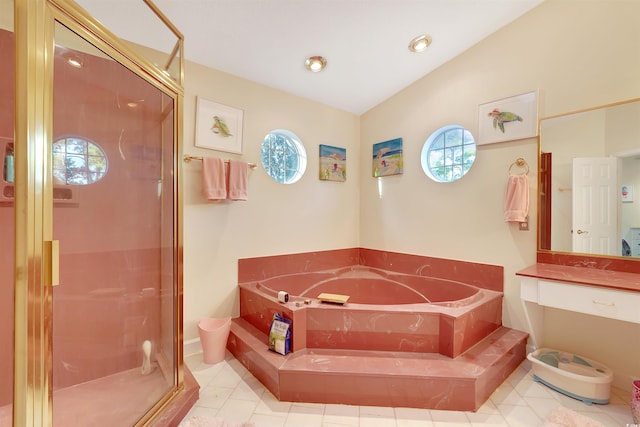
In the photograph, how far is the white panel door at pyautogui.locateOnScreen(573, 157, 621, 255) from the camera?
1.84 m

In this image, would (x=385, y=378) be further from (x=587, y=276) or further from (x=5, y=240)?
(x=5, y=240)

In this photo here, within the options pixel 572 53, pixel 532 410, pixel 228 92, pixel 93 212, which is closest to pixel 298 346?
pixel 532 410

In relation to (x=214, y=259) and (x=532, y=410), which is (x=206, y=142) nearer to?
(x=214, y=259)

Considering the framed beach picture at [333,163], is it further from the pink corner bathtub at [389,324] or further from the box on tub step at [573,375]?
the box on tub step at [573,375]

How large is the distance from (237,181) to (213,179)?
0.64 ft

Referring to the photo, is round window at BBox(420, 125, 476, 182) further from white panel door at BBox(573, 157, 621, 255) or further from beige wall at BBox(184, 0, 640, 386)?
white panel door at BBox(573, 157, 621, 255)

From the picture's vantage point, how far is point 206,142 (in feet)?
7.48

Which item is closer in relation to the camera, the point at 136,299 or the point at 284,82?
the point at 136,299

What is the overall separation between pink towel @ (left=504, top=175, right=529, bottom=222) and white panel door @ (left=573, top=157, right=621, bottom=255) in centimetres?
29

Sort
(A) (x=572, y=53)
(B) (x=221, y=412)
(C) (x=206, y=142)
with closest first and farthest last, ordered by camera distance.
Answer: (B) (x=221, y=412), (A) (x=572, y=53), (C) (x=206, y=142)

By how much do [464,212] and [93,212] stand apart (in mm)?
2876

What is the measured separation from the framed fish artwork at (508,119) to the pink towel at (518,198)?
1.16 feet

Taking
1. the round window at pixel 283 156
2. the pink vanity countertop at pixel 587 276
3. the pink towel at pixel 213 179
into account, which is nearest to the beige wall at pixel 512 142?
the pink vanity countertop at pixel 587 276

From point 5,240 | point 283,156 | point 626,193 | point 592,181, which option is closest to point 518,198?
point 592,181
